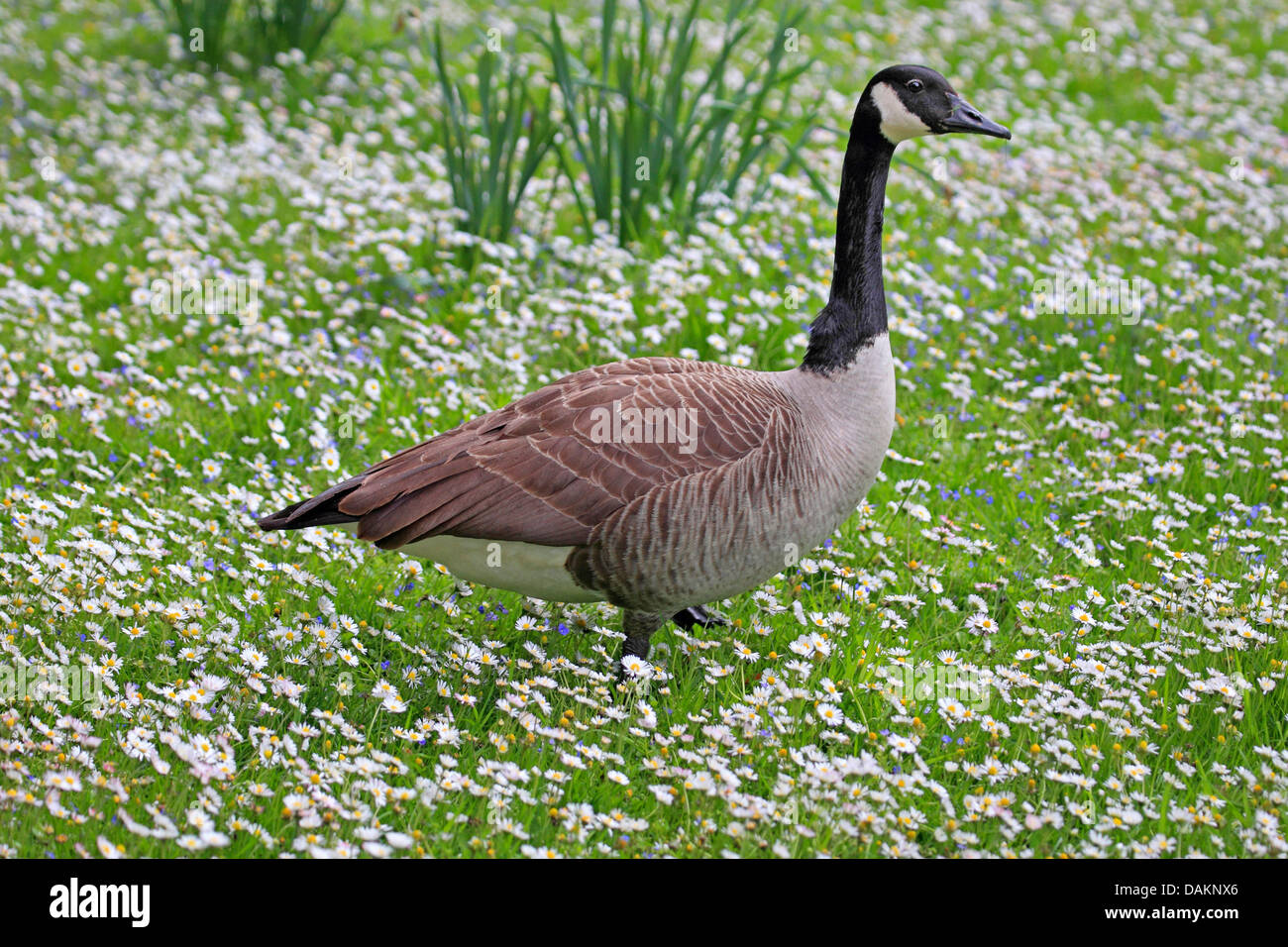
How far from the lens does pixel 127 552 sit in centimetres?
525

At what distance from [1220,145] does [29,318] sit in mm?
9843

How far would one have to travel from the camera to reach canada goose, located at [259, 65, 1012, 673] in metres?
4.66

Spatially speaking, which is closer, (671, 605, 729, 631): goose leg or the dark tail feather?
the dark tail feather

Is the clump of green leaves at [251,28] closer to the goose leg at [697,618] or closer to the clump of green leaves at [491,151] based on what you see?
the clump of green leaves at [491,151]

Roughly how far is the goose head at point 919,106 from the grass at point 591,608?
1.90 meters

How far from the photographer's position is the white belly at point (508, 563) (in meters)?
4.75

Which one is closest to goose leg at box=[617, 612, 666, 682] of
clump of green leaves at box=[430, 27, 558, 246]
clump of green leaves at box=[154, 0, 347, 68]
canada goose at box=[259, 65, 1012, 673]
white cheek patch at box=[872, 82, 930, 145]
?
canada goose at box=[259, 65, 1012, 673]

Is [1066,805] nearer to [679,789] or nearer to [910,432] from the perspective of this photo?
[679,789]

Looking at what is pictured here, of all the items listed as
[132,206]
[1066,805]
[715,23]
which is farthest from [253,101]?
[1066,805]

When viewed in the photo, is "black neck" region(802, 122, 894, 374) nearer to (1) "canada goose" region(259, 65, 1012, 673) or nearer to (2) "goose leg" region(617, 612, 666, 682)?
(1) "canada goose" region(259, 65, 1012, 673)

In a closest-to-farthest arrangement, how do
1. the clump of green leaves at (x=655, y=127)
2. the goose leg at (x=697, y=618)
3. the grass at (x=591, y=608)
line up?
the grass at (x=591, y=608), the goose leg at (x=697, y=618), the clump of green leaves at (x=655, y=127)

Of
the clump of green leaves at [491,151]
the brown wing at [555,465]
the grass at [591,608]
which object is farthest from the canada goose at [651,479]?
the clump of green leaves at [491,151]

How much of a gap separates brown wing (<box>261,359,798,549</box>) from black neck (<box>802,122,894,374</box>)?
420 millimetres

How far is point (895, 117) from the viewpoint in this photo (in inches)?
205
